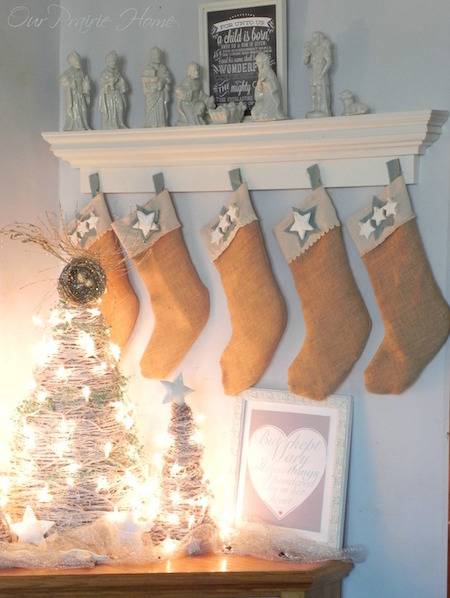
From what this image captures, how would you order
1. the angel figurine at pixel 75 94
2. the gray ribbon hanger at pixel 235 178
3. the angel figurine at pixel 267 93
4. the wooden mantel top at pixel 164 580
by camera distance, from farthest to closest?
the angel figurine at pixel 75 94 → the gray ribbon hanger at pixel 235 178 → the angel figurine at pixel 267 93 → the wooden mantel top at pixel 164 580

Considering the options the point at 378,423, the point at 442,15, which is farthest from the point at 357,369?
the point at 442,15

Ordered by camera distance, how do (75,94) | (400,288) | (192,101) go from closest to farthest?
(400,288) < (192,101) < (75,94)

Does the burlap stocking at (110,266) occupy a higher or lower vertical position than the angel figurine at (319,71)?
lower

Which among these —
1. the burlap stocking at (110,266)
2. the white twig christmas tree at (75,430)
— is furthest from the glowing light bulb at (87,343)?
the burlap stocking at (110,266)

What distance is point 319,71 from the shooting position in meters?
2.46

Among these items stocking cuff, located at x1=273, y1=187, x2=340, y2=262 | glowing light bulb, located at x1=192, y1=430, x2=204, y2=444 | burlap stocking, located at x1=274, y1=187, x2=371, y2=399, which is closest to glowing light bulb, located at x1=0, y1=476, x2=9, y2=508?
glowing light bulb, located at x1=192, y1=430, x2=204, y2=444

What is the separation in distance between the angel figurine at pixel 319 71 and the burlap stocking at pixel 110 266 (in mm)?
644

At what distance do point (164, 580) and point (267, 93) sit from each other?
1211 millimetres

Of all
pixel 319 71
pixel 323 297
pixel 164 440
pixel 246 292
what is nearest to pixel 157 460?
pixel 164 440

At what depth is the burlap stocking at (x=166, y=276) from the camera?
2.64m

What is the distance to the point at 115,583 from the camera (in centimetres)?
224

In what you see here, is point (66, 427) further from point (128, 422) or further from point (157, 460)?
point (157, 460)

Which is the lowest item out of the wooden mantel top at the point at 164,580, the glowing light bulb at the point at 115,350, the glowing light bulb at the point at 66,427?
the wooden mantel top at the point at 164,580

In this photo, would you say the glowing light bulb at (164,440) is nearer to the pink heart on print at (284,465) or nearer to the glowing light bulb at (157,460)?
the glowing light bulb at (157,460)
